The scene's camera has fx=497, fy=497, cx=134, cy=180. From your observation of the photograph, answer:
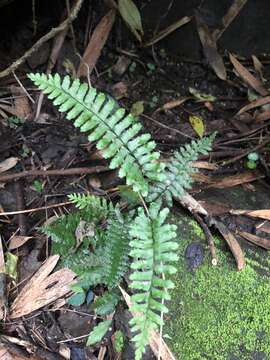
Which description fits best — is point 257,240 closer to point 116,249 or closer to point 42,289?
point 116,249

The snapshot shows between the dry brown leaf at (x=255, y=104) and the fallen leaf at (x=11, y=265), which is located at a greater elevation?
the fallen leaf at (x=11, y=265)

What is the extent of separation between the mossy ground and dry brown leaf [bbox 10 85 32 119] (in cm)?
161

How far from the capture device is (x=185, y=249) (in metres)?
2.81

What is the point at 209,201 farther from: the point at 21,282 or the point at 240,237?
the point at 21,282

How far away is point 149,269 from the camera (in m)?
2.11

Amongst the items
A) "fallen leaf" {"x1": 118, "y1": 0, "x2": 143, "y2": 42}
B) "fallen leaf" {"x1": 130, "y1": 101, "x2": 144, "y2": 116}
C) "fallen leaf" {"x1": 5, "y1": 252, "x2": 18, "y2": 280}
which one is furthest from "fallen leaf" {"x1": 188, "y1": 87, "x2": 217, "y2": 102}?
"fallen leaf" {"x1": 5, "y1": 252, "x2": 18, "y2": 280}

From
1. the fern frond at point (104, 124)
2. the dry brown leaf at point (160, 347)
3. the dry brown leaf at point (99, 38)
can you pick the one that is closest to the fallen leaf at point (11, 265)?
the dry brown leaf at point (160, 347)

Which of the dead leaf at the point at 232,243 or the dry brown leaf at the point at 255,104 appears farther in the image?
the dry brown leaf at the point at 255,104

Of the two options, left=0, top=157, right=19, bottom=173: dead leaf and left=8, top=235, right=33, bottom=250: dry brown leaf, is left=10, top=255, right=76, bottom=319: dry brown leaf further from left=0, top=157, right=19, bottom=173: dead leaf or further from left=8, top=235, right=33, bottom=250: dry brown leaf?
left=0, top=157, right=19, bottom=173: dead leaf

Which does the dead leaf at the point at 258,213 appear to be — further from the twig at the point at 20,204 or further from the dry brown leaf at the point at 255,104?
the twig at the point at 20,204

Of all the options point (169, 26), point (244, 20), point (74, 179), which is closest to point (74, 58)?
point (169, 26)

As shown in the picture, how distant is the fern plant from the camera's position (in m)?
2.06

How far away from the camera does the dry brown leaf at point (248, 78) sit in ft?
12.5

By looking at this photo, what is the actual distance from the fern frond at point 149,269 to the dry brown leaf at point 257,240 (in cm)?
74
